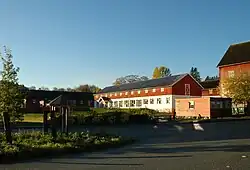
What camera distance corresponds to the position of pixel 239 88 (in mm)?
49875

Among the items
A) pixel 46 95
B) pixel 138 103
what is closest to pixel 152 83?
pixel 138 103

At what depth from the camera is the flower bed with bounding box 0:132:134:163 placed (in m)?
12.4

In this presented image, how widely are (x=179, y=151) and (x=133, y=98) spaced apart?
68345mm

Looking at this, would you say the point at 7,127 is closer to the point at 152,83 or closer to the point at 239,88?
the point at 239,88

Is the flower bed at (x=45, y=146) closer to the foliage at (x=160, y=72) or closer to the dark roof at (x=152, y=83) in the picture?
the dark roof at (x=152, y=83)

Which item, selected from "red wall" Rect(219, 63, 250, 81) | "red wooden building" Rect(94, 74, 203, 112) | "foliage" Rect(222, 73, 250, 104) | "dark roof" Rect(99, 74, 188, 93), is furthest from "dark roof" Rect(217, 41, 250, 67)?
"dark roof" Rect(99, 74, 188, 93)

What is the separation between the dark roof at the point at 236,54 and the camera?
60334mm

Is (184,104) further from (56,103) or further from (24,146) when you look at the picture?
(24,146)

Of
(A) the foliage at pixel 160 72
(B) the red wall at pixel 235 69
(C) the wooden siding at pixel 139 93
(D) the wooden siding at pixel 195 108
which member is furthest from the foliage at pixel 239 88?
(A) the foliage at pixel 160 72

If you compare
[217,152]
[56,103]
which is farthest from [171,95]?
[217,152]

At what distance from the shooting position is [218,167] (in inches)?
421

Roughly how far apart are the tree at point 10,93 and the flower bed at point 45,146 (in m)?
1.32

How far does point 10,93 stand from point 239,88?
133 ft

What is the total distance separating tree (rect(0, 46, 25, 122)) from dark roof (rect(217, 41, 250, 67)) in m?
49.9
